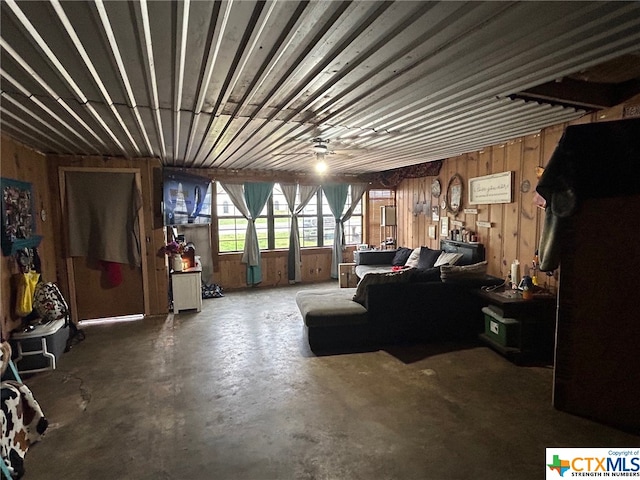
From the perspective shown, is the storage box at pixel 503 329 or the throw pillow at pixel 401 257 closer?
the storage box at pixel 503 329

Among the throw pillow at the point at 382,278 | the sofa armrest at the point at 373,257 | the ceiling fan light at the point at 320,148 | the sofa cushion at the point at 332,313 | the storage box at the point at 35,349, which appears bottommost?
the storage box at the point at 35,349

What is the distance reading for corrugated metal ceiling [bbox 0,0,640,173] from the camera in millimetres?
1467

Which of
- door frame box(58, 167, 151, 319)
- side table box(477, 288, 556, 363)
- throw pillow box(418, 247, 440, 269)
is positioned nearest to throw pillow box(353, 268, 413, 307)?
side table box(477, 288, 556, 363)

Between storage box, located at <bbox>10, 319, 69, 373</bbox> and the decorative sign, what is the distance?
530 centimetres

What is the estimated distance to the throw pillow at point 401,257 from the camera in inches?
255

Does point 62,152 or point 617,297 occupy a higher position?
point 62,152

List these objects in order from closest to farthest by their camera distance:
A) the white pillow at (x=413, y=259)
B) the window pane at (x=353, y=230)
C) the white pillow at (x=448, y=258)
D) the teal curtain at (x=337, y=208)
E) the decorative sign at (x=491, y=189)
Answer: the decorative sign at (x=491, y=189) < the white pillow at (x=448, y=258) < the white pillow at (x=413, y=259) < the teal curtain at (x=337, y=208) < the window pane at (x=353, y=230)

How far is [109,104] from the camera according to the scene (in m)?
2.53

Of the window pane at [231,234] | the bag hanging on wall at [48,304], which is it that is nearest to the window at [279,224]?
the window pane at [231,234]

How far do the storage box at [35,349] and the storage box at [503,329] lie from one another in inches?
175

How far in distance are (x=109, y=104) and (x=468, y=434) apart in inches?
133

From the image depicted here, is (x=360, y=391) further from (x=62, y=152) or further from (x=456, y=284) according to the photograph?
(x=62, y=152)

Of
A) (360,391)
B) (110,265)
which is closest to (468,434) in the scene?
(360,391)

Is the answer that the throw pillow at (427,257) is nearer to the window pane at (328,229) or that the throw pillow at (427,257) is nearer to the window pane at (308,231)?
the window pane at (328,229)
